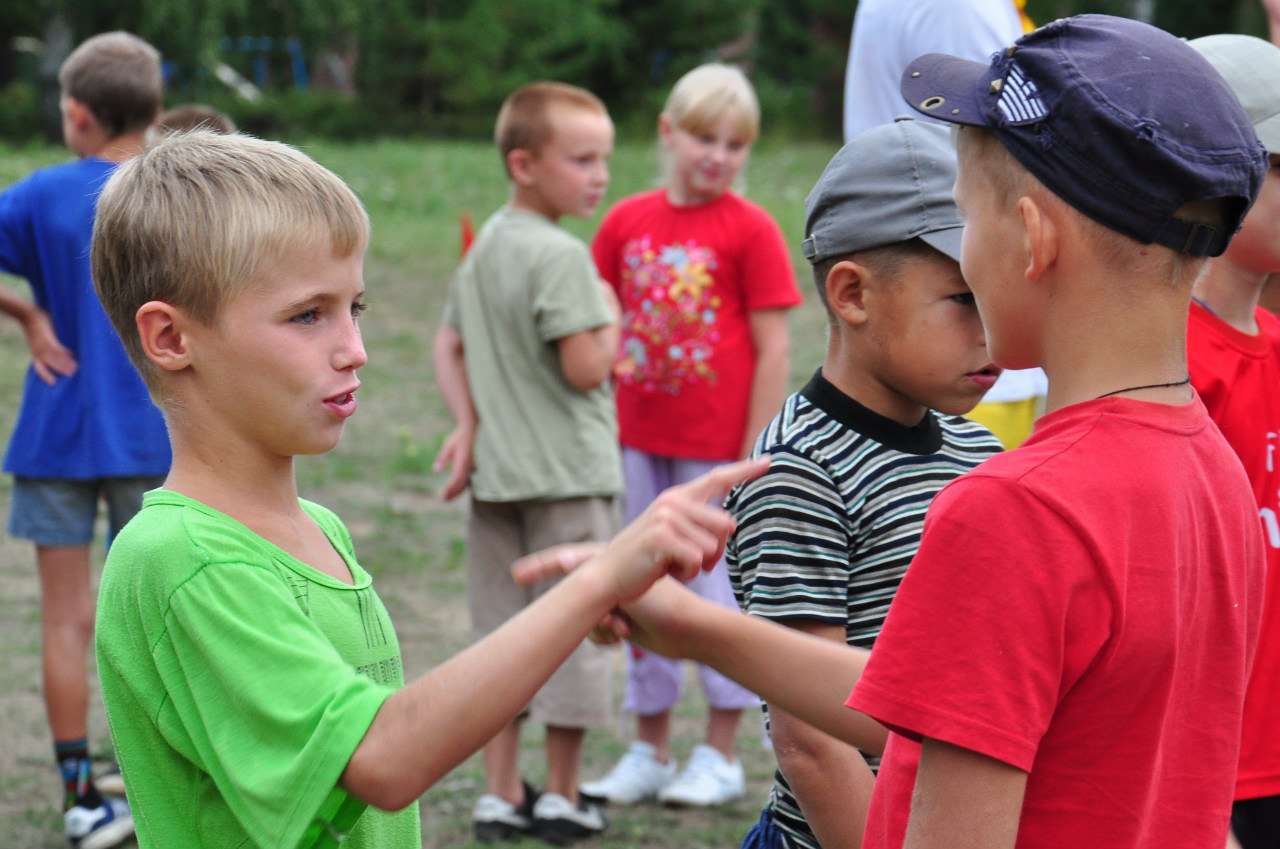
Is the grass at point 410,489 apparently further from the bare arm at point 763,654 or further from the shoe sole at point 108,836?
the bare arm at point 763,654

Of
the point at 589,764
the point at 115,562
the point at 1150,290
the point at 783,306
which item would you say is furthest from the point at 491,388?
the point at 1150,290

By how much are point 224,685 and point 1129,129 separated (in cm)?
119

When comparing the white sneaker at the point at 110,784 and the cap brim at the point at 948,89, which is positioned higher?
the cap brim at the point at 948,89

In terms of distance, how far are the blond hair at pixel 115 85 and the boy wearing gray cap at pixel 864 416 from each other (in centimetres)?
321

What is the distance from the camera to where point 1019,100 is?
1609mm

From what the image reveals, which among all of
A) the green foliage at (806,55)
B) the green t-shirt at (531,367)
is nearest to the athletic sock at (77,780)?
the green t-shirt at (531,367)

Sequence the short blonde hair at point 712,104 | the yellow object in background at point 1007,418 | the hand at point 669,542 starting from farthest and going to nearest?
the short blonde hair at point 712,104 → the yellow object in background at point 1007,418 → the hand at point 669,542

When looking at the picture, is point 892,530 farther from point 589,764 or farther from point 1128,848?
point 589,764

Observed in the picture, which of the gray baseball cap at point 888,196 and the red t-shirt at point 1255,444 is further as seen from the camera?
the red t-shirt at point 1255,444

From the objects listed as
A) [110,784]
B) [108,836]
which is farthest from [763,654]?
[110,784]

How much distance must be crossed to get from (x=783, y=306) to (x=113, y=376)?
7.47ft

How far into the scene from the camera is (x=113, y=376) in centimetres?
477

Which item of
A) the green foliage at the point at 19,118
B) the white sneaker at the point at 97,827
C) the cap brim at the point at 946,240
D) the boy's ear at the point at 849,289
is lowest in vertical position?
the green foliage at the point at 19,118

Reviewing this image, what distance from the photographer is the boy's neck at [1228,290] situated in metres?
2.80
